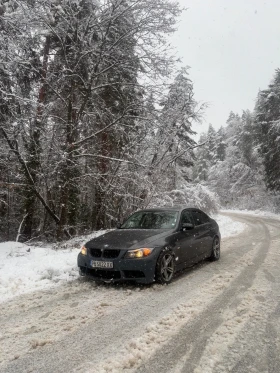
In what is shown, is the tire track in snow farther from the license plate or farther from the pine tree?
the pine tree

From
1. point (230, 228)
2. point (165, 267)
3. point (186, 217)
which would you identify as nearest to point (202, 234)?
point (186, 217)

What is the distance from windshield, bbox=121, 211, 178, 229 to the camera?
667 centimetres

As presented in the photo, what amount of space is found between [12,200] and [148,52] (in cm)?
1095

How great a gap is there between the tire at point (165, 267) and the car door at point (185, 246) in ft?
0.78

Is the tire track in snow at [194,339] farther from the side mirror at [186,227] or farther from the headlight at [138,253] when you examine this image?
the side mirror at [186,227]

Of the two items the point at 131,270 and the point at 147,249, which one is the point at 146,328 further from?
the point at 147,249

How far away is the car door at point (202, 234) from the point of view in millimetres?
7157

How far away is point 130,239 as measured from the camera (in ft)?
19.2

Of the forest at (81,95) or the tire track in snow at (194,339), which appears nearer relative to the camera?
the tire track in snow at (194,339)

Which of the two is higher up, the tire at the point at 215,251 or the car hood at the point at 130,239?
the car hood at the point at 130,239

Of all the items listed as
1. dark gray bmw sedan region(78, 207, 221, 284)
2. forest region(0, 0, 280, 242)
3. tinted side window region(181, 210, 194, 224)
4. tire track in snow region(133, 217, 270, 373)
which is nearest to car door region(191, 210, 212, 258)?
dark gray bmw sedan region(78, 207, 221, 284)

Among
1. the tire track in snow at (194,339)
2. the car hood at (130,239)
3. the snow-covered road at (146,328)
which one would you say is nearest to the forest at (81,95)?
the car hood at (130,239)

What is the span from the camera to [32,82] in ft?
36.3

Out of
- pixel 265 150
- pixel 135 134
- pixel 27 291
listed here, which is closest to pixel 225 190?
pixel 265 150
